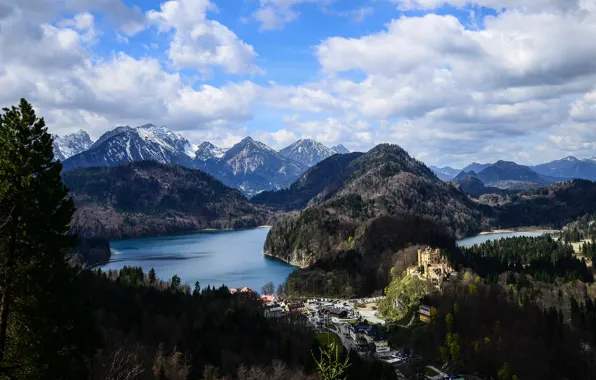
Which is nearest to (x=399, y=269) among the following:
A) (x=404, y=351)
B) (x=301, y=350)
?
(x=404, y=351)

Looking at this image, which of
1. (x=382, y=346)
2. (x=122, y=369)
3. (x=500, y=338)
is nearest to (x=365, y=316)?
(x=382, y=346)

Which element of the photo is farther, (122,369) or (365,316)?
(365,316)

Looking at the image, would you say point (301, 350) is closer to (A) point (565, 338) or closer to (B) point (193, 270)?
(A) point (565, 338)

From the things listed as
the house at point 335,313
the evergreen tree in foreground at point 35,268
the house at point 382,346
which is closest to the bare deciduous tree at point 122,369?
the evergreen tree in foreground at point 35,268

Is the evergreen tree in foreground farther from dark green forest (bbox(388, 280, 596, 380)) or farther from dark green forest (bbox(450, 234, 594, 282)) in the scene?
dark green forest (bbox(450, 234, 594, 282))

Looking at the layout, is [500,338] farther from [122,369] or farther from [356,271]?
[356,271]

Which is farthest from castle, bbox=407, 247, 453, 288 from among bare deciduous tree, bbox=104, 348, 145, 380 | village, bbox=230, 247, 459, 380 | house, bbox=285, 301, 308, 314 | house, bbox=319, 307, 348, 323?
bare deciduous tree, bbox=104, 348, 145, 380
